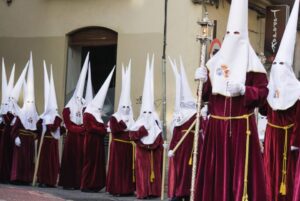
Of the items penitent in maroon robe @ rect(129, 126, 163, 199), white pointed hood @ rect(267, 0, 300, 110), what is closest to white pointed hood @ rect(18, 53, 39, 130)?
penitent in maroon robe @ rect(129, 126, 163, 199)

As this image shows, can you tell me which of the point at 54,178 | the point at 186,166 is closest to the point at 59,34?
the point at 54,178

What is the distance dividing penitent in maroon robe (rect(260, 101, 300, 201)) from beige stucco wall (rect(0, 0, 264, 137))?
20.0 ft

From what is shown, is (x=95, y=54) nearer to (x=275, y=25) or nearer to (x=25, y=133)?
(x=25, y=133)

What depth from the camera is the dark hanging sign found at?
1628cm

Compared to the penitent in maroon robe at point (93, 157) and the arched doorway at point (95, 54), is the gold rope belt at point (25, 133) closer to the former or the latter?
the penitent in maroon robe at point (93, 157)

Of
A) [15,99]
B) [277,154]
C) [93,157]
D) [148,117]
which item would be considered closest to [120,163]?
[93,157]

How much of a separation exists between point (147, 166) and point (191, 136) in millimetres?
1881

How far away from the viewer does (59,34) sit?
17.2 m

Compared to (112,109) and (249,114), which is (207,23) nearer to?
(249,114)

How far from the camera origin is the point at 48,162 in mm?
14438

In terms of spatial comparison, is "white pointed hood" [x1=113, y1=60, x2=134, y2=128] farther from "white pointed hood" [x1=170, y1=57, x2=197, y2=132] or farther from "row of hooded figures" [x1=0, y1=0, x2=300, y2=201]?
"white pointed hood" [x1=170, y1=57, x2=197, y2=132]

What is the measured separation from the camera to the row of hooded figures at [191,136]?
7.05 m

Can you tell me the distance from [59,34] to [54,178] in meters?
4.61

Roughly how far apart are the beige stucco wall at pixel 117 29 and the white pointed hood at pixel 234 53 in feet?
25.3
